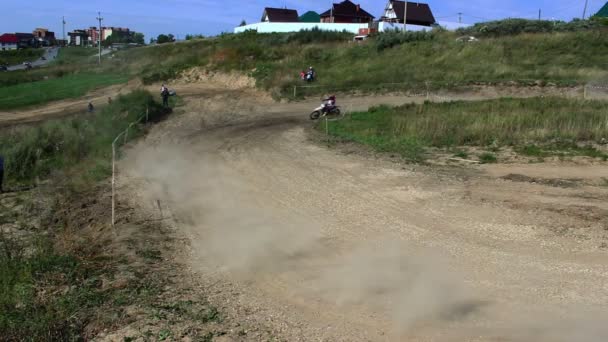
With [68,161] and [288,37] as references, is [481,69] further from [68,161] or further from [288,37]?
[68,161]

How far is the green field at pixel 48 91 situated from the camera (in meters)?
42.0

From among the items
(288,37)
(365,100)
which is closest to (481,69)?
(365,100)

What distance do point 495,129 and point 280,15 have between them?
8170 centimetres

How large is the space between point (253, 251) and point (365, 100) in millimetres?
24173

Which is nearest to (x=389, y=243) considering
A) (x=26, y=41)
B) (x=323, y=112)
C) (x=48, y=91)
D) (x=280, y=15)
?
(x=323, y=112)

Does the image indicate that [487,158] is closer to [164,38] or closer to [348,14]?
[348,14]

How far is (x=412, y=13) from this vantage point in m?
80.7

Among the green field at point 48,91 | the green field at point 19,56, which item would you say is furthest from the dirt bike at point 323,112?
the green field at point 19,56

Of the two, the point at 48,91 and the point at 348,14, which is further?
the point at 348,14

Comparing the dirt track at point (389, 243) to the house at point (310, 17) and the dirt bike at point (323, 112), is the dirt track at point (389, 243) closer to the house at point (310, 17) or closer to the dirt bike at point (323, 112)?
the dirt bike at point (323, 112)

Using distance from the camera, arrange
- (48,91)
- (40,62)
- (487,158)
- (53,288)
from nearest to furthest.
Result: (53,288), (487,158), (48,91), (40,62)

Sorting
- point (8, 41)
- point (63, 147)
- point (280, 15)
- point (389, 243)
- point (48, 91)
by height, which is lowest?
point (389, 243)

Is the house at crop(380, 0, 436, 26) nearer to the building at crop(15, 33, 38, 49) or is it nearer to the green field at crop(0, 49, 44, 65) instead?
the green field at crop(0, 49, 44, 65)

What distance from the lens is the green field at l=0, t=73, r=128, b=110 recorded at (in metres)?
42.0
